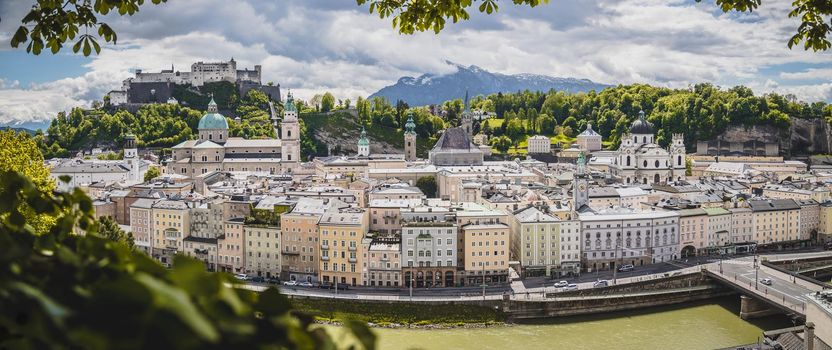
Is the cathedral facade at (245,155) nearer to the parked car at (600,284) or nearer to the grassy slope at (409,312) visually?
the grassy slope at (409,312)

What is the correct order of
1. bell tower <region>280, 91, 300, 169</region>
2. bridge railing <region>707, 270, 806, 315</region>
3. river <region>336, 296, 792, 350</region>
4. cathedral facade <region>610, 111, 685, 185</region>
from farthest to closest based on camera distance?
bell tower <region>280, 91, 300, 169</region> → cathedral facade <region>610, 111, 685, 185</region> → bridge railing <region>707, 270, 806, 315</region> → river <region>336, 296, 792, 350</region>

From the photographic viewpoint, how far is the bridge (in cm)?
1958

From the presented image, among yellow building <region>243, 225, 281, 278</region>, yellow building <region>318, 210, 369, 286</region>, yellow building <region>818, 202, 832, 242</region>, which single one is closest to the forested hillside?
yellow building <region>818, 202, 832, 242</region>

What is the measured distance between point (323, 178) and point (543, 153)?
23366 millimetres

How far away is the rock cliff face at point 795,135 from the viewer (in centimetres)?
5425

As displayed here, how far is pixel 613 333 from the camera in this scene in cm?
1903

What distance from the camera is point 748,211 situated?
2914 centimetres

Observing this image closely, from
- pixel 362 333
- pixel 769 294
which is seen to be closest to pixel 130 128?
pixel 769 294

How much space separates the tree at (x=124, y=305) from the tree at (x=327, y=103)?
58.2 metres

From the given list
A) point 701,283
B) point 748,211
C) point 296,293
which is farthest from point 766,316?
point 296,293

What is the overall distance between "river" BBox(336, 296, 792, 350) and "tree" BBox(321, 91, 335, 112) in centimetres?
4137

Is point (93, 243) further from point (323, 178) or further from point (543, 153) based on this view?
point (543, 153)

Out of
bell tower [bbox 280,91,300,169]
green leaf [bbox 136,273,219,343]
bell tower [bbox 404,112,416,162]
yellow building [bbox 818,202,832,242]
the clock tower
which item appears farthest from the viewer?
bell tower [bbox 404,112,416,162]

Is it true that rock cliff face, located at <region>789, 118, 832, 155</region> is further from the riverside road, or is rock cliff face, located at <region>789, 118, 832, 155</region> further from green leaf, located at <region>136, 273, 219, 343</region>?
green leaf, located at <region>136, 273, 219, 343</region>
